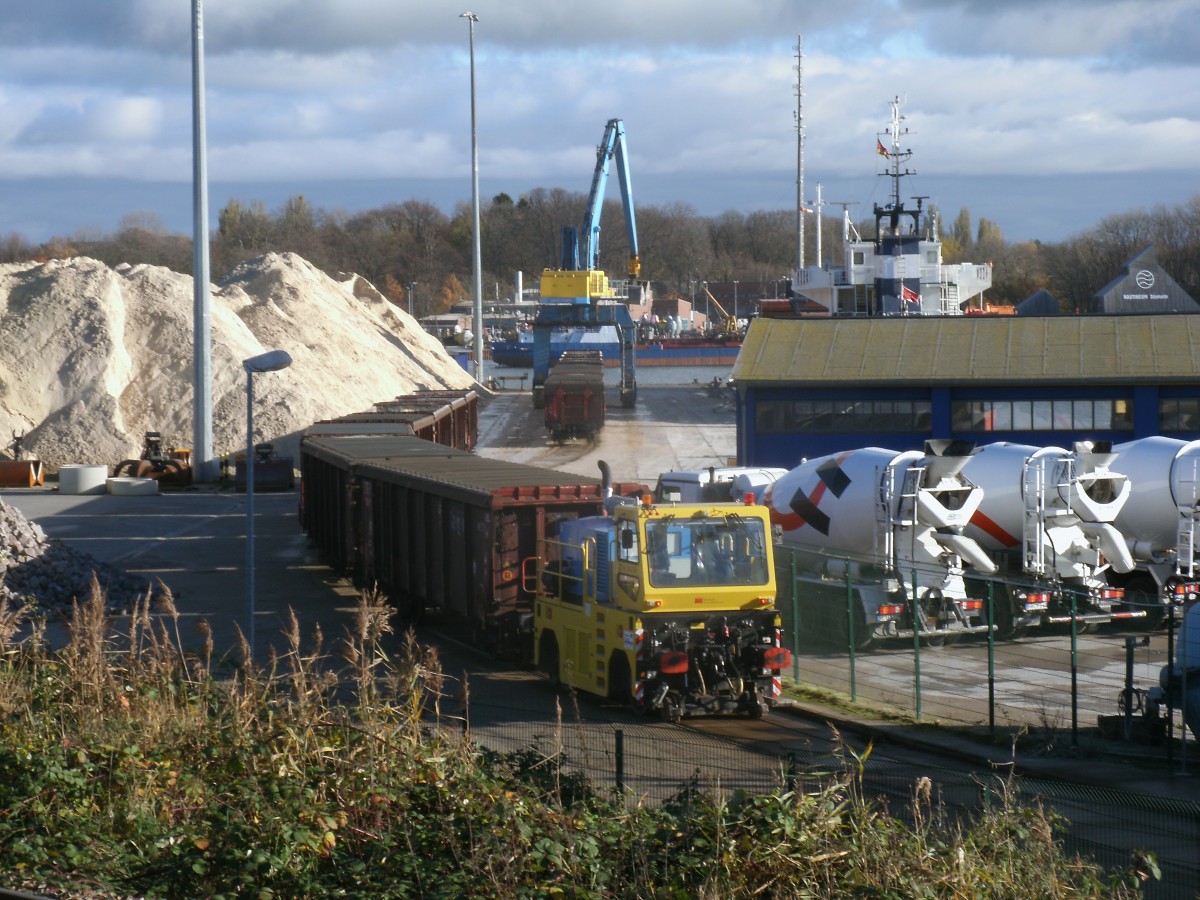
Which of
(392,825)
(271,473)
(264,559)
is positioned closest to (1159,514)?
(264,559)

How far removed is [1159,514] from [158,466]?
1338 inches

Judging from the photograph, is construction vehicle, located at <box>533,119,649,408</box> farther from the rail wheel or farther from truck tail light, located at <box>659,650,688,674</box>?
A: truck tail light, located at <box>659,650,688,674</box>

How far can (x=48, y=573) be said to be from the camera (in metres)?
24.6

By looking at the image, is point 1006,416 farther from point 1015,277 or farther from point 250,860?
point 1015,277

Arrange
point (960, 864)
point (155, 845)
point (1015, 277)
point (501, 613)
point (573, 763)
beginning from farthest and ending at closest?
point (1015, 277), point (501, 613), point (573, 763), point (155, 845), point (960, 864)

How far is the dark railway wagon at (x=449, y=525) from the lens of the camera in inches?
781

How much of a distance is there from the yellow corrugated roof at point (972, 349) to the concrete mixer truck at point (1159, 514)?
16.2 meters

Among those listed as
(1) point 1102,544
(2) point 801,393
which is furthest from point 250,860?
(2) point 801,393

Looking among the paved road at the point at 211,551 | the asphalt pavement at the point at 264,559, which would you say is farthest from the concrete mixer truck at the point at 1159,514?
the paved road at the point at 211,551

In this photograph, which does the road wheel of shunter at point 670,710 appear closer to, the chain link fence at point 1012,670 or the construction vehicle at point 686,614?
the construction vehicle at point 686,614

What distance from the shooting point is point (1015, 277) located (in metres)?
143

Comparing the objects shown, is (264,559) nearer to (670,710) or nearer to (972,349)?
Result: (670,710)

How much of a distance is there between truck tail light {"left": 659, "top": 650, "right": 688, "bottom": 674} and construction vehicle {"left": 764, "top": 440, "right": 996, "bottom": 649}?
11.4ft

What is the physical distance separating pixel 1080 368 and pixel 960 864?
3605 centimetres
